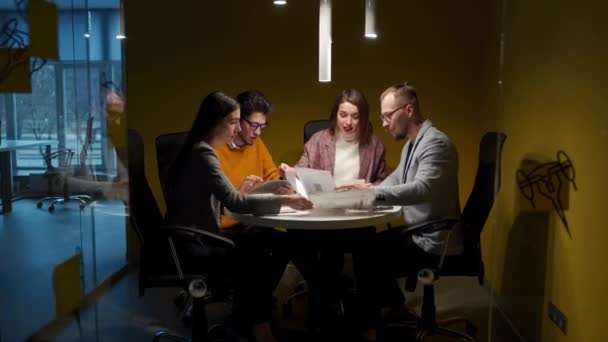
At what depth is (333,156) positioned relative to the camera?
2.61m

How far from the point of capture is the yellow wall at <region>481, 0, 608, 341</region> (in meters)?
2.14

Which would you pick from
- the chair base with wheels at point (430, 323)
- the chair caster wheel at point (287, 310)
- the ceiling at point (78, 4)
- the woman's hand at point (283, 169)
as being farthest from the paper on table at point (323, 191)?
the ceiling at point (78, 4)

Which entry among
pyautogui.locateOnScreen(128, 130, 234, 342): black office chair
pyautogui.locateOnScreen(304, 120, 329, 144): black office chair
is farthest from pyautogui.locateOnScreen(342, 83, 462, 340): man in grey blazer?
pyautogui.locateOnScreen(128, 130, 234, 342): black office chair

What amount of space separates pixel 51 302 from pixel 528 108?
2.18 m

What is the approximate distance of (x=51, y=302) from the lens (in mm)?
2471

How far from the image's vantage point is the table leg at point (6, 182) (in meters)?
2.28

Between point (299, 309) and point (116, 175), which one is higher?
point (116, 175)

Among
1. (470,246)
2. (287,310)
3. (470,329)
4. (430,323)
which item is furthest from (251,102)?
(470,329)

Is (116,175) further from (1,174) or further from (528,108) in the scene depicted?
(528,108)

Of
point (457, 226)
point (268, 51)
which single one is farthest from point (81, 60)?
point (457, 226)

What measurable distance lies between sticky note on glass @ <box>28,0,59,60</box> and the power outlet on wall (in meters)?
2.27

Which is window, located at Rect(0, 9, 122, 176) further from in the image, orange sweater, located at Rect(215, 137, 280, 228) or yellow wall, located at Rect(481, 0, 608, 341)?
yellow wall, located at Rect(481, 0, 608, 341)

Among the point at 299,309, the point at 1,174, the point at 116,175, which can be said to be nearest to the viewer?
the point at 1,174

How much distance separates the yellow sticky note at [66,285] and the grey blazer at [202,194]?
450 mm
